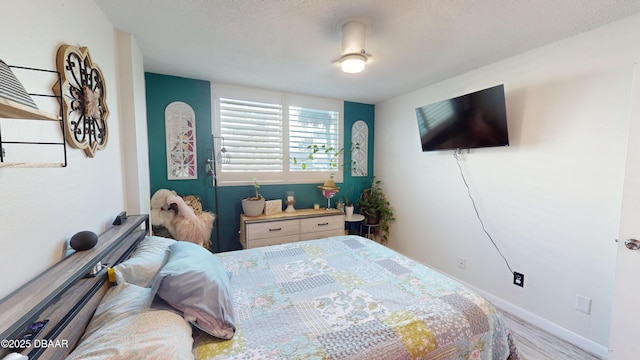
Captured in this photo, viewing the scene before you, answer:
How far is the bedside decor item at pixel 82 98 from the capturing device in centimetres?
110

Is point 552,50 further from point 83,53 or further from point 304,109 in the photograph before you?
point 83,53

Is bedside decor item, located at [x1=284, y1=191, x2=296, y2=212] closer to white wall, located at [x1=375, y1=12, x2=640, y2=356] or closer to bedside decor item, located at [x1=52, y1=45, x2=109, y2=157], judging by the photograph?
white wall, located at [x1=375, y1=12, x2=640, y2=356]

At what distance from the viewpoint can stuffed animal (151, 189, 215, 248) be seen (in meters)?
2.31

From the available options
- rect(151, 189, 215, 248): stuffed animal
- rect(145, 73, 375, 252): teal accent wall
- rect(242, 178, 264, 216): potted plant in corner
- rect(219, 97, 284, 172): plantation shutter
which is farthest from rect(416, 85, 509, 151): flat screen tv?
rect(151, 189, 215, 248): stuffed animal

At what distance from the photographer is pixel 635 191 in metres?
1.47

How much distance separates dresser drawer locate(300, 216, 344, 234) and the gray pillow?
1886 millimetres

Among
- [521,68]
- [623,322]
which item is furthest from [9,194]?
[521,68]

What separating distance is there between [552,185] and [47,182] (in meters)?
3.18

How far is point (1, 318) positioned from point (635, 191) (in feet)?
9.50

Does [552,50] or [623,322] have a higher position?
[552,50]

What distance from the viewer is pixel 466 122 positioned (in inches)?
93.7

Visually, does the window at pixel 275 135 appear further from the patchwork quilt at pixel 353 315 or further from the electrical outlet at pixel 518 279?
the electrical outlet at pixel 518 279

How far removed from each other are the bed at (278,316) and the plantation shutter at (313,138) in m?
2.05

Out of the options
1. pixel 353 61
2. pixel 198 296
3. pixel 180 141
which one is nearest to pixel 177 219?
pixel 180 141
